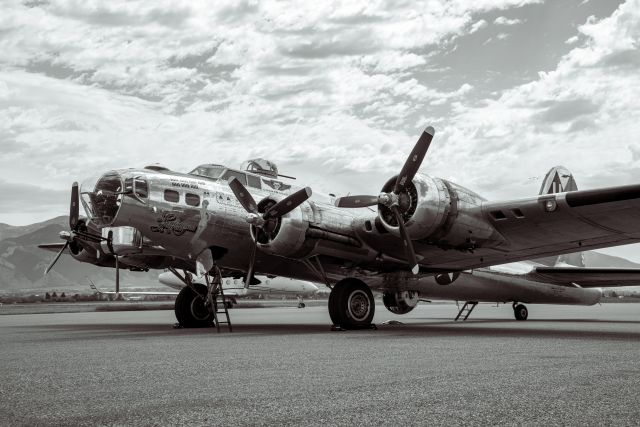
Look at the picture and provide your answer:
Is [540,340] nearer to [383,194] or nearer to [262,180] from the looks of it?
[383,194]

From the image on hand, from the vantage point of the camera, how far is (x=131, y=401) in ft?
16.6

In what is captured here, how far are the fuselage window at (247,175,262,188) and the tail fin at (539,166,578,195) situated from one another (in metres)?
8.20

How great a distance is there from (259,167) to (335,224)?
2.85 meters

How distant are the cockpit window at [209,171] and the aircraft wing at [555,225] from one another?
204 inches

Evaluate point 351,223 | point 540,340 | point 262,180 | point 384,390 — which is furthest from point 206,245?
point 384,390

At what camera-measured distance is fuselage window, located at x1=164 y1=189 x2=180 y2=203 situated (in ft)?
46.9

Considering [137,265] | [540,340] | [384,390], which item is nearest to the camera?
[384,390]

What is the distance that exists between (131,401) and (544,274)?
64.5 ft

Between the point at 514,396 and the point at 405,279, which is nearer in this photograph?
the point at 514,396

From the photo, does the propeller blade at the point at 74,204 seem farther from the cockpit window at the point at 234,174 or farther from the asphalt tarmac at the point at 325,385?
the asphalt tarmac at the point at 325,385

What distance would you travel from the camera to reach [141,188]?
1402cm

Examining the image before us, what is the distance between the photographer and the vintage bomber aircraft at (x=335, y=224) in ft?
44.9

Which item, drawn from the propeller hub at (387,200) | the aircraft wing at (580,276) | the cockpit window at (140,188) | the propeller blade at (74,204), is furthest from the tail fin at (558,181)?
the propeller blade at (74,204)

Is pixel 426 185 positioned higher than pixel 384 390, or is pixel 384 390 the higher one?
pixel 426 185
